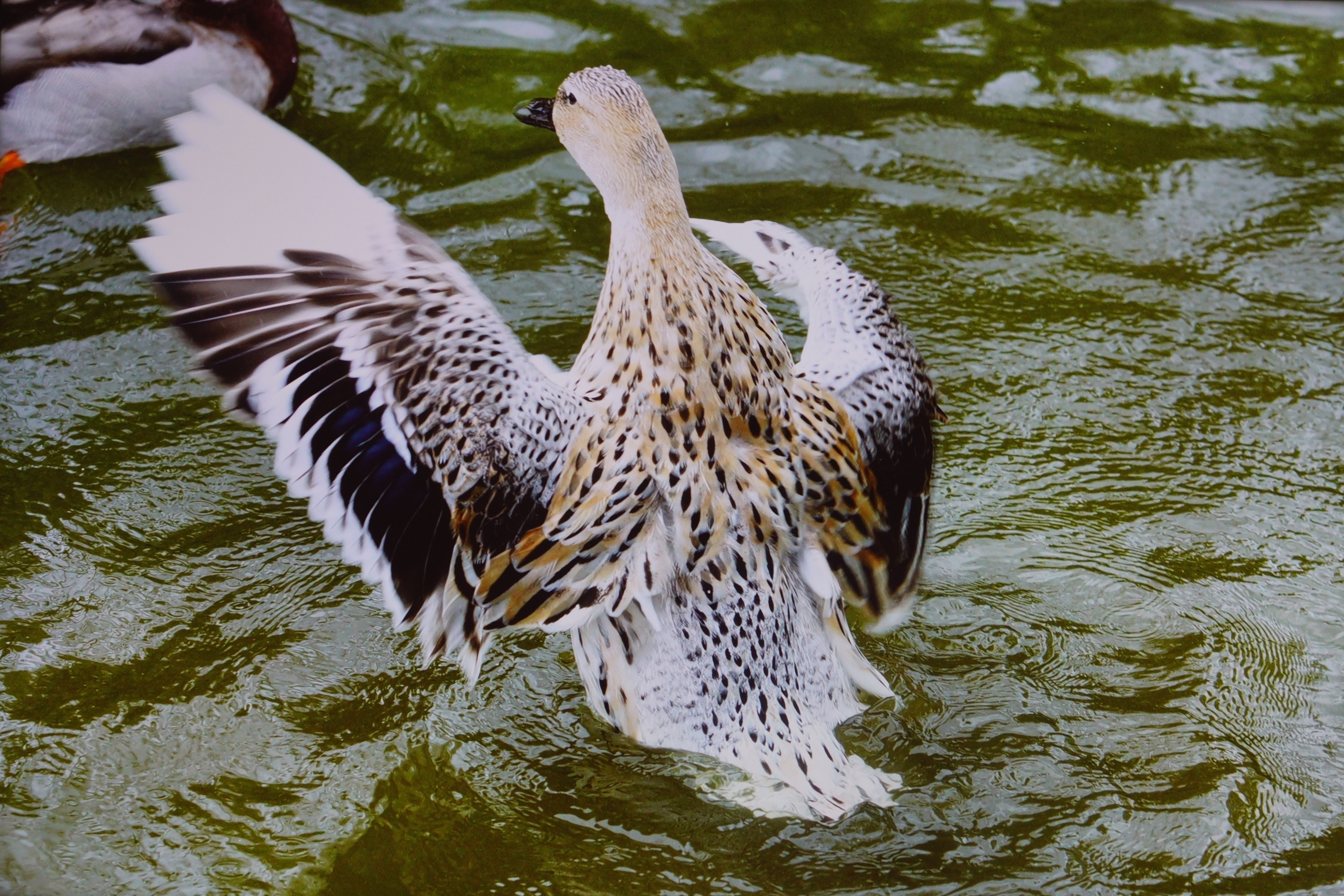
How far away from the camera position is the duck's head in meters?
3.58

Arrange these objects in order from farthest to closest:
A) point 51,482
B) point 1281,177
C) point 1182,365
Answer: point 1281,177, point 1182,365, point 51,482

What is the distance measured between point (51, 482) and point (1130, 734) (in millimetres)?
3362

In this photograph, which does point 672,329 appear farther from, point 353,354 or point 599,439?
point 353,354

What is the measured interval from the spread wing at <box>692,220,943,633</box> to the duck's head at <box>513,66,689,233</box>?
61 centimetres

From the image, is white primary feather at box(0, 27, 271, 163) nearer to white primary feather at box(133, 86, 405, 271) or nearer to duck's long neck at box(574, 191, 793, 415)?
white primary feather at box(133, 86, 405, 271)

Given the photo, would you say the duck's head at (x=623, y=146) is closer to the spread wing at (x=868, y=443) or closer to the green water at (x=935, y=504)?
the spread wing at (x=868, y=443)

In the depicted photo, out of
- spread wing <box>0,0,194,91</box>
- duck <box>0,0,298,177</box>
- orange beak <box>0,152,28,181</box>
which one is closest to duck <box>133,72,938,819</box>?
duck <box>0,0,298,177</box>

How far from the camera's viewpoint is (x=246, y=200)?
327cm

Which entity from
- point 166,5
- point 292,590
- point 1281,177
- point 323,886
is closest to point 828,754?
point 323,886

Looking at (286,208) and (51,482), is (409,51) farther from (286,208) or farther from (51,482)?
(286,208)

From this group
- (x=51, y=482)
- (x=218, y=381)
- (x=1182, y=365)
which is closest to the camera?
(x=218, y=381)

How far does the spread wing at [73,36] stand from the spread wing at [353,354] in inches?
136

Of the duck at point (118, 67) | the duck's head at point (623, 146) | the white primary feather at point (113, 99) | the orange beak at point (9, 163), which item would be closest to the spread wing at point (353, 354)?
the duck's head at point (623, 146)

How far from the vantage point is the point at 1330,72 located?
7.07 meters
